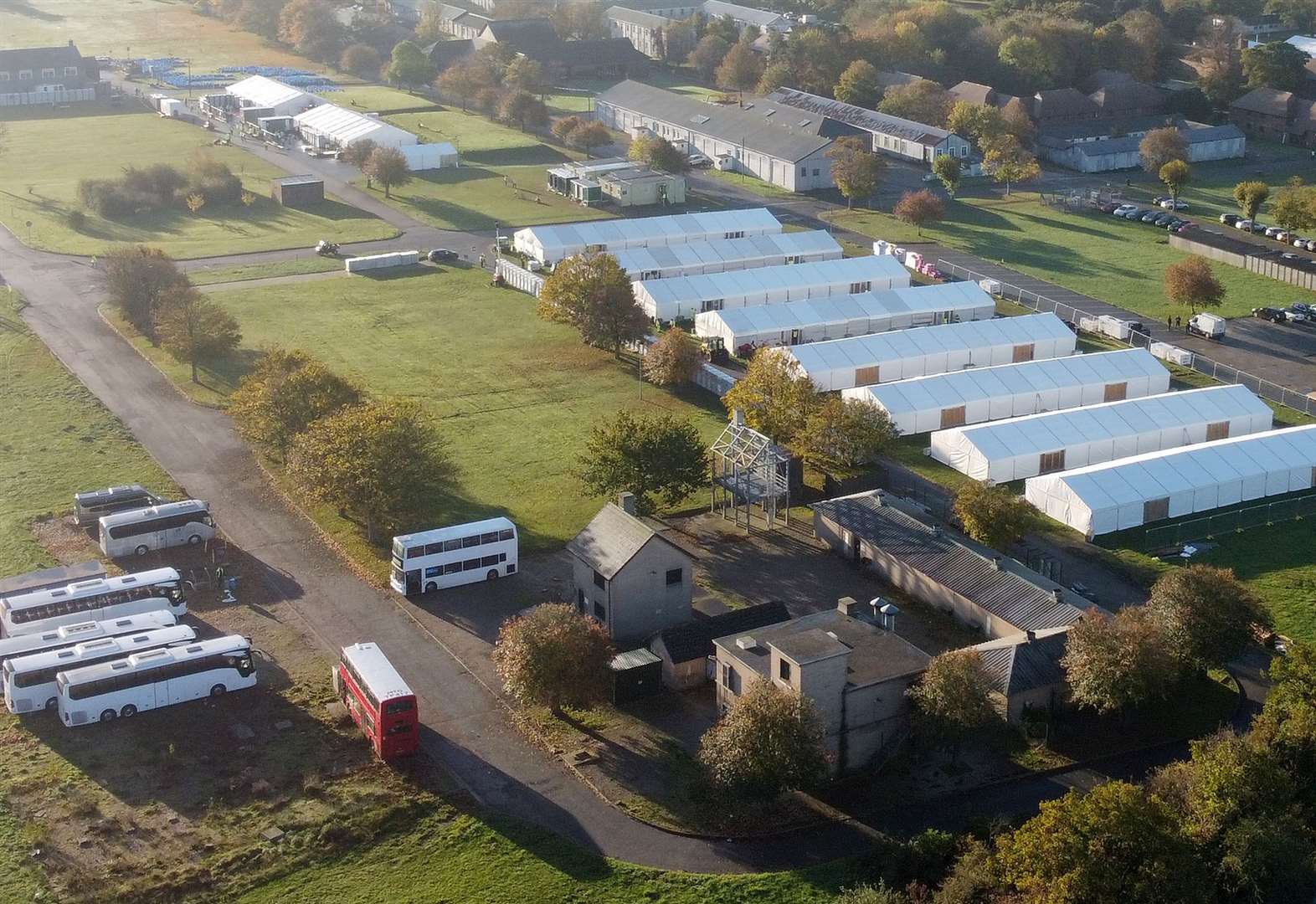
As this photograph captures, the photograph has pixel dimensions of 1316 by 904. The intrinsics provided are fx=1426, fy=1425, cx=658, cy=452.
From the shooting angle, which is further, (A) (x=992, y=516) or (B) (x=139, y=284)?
(B) (x=139, y=284)

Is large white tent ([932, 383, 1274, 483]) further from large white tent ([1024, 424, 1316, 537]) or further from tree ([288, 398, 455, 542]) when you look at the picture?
tree ([288, 398, 455, 542])

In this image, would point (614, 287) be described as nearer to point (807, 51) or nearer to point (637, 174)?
point (637, 174)

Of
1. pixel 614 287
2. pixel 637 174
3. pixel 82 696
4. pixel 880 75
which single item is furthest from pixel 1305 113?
pixel 82 696

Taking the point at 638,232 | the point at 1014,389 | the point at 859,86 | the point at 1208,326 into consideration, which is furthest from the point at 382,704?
the point at 859,86

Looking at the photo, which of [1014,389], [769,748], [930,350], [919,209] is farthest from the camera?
[919,209]

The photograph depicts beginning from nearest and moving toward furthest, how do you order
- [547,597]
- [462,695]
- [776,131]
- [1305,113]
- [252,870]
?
[252,870], [462,695], [547,597], [776,131], [1305,113]

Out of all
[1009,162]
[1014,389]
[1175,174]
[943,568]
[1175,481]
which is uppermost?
[1175,174]

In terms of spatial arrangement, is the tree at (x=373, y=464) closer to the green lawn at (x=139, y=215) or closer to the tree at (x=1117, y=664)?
the tree at (x=1117, y=664)

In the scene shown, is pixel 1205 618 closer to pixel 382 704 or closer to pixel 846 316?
pixel 382 704
